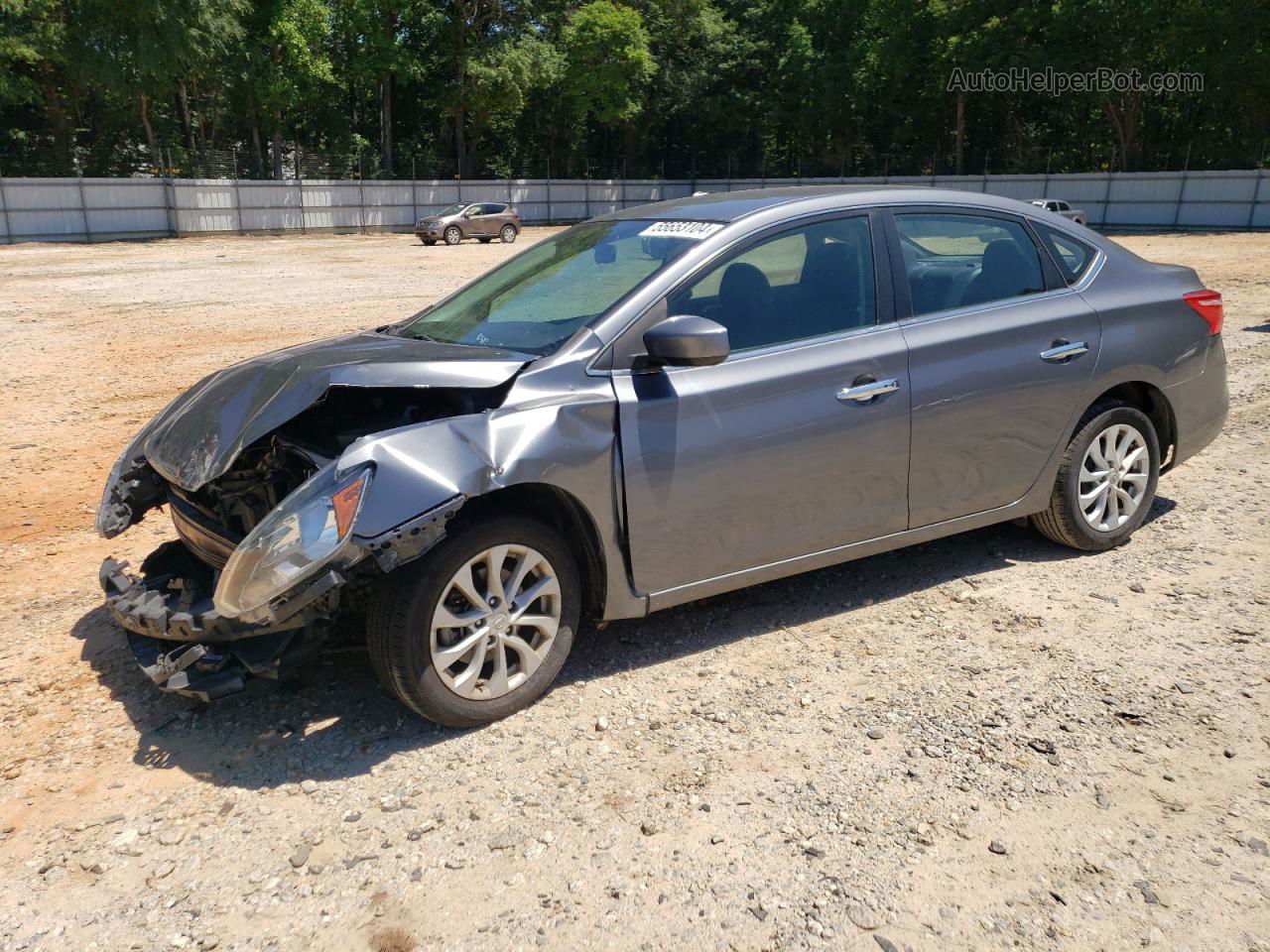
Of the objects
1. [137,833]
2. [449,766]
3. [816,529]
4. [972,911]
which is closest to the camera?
[972,911]

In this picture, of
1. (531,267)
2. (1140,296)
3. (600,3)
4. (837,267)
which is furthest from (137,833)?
(600,3)

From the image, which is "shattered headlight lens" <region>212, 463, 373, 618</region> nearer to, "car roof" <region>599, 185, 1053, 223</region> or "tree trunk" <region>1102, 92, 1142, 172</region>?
"car roof" <region>599, 185, 1053, 223</region>

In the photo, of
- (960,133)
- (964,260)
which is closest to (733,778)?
(964,260)

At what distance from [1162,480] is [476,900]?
5043 millimetres

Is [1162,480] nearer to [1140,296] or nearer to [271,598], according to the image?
[1140,296]

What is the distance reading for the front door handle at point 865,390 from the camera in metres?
4.08

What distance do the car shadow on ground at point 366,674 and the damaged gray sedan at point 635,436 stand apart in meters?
0.27

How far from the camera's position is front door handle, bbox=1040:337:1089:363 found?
4.61 metres

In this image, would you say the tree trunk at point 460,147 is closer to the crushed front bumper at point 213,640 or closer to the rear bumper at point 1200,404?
the rear bumper at point 1200,404

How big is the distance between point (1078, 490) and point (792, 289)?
178 cm

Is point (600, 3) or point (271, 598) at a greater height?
point (600, 3)

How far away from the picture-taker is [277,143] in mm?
41375

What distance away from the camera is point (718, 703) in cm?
378

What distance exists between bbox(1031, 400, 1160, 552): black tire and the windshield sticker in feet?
6.55
